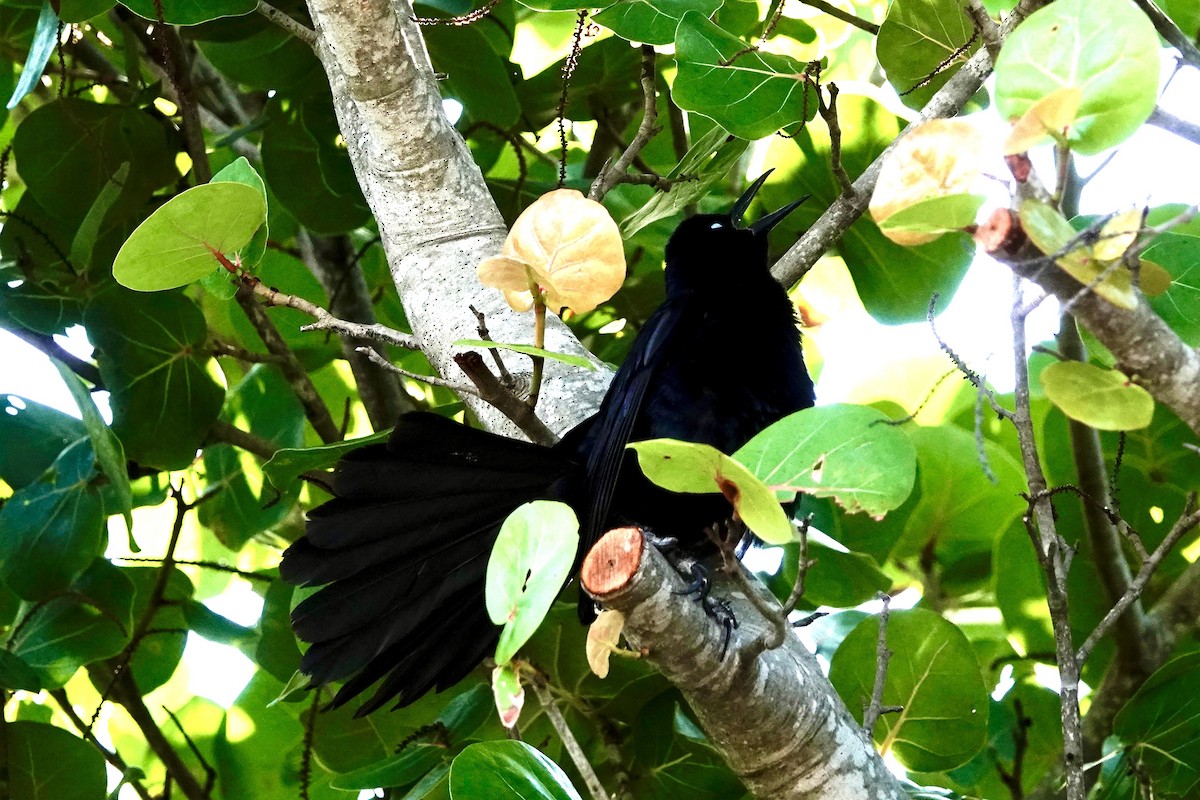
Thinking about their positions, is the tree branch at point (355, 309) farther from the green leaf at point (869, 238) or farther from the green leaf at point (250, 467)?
the green leaf at point (869, 238)

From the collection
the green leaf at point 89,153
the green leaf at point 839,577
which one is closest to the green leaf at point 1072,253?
the green leaf at point 839,577

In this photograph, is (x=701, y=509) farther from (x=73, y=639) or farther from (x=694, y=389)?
(x=73, y=639)

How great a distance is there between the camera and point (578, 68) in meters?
2.14

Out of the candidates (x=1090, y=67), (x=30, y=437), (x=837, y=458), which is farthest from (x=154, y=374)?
(x=1090, y=67)

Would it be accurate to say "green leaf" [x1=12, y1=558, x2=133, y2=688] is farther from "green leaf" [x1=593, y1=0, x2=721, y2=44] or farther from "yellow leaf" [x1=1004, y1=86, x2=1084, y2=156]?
"yellow leaf" [x1=1004, y1=86, x2=1084, y2=156]

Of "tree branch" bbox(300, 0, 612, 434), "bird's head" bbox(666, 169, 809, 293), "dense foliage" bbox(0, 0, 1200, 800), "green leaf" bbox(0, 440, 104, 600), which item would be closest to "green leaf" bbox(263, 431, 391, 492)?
"dense foliage" bbox(0, 0, 1200, 800)

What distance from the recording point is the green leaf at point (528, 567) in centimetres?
84

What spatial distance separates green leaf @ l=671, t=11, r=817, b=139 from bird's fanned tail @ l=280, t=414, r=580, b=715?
566 mm

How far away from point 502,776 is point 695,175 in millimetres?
950

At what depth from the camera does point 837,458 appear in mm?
959

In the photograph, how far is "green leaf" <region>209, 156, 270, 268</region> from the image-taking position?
115cm

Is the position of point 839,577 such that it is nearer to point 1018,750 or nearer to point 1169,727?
point 1018,750

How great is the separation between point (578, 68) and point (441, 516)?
2.82 ft

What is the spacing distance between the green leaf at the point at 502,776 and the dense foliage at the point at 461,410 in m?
0.52
